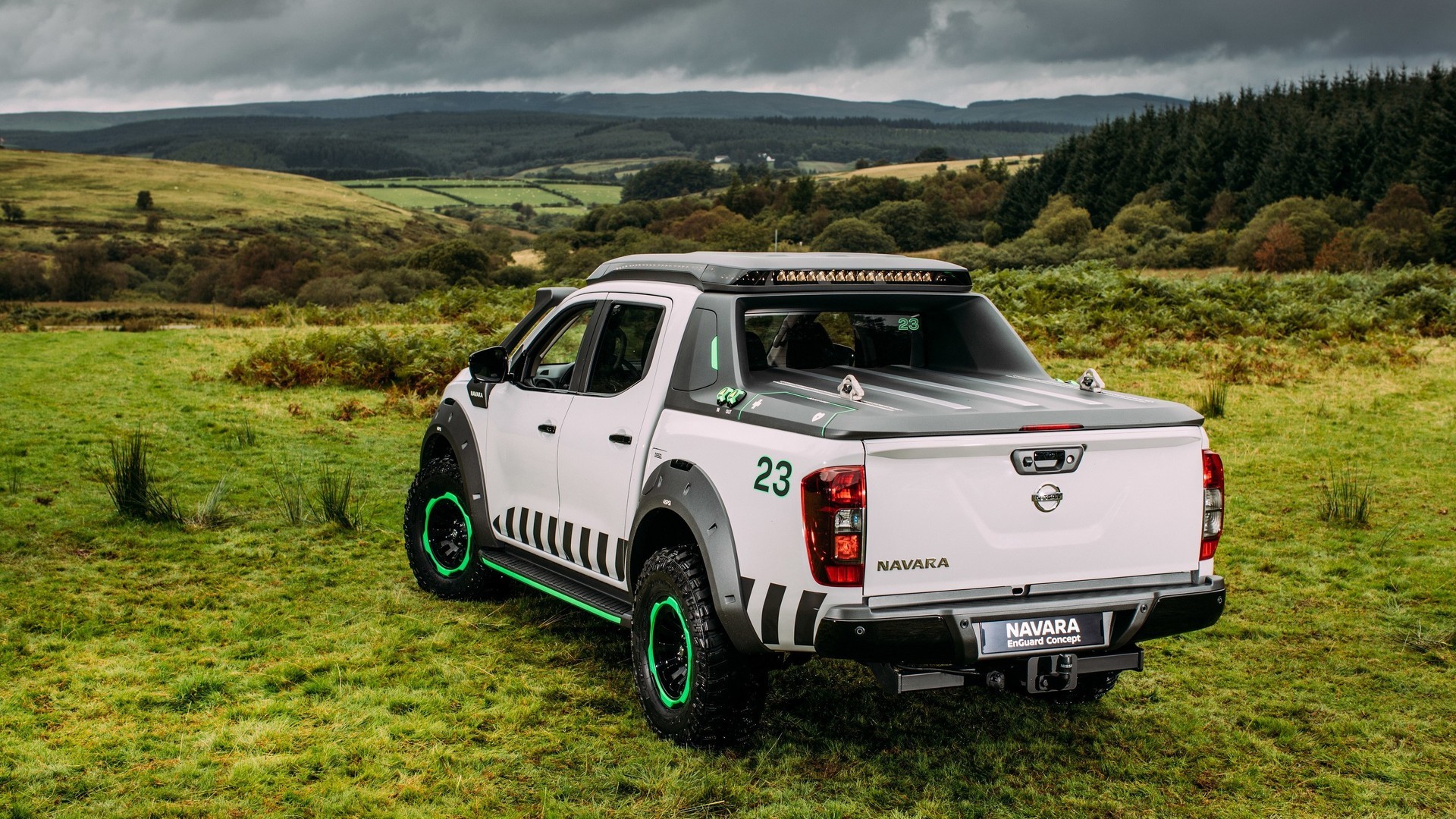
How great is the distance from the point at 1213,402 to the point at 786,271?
1103 cm

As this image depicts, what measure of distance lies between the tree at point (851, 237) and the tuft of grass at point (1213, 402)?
40.0 m

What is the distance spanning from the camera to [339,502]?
970cm

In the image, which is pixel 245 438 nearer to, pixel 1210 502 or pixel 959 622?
pixel 959 622

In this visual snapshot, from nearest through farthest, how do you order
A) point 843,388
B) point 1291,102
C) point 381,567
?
point 843,388 → point 381,567 → point 1291,102

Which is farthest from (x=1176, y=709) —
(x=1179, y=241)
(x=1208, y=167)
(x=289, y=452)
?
(x=1208, y=167)

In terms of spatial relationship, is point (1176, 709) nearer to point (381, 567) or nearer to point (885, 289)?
point (885, 289)

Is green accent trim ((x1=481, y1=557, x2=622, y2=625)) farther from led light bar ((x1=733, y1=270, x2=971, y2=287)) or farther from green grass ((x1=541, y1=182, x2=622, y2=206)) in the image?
green grass ((x1=541, y1=182, x2=622, y2=206))

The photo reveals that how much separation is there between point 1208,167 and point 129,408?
3897 inches

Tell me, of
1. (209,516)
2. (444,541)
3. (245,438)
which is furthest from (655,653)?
(245,438)

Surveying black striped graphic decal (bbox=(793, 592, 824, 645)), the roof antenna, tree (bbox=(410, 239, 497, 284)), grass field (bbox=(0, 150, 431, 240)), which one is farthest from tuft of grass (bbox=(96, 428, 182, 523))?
grass field (bbox=(0, 150, 431, 240))

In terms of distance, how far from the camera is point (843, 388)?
15.9ft

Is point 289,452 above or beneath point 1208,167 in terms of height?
beneath

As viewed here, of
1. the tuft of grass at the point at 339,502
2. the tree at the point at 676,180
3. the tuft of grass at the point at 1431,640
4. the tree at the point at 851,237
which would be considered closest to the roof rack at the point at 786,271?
the tuft of grass at the point at 1431,640

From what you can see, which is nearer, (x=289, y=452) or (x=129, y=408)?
(x=289, y=452)
